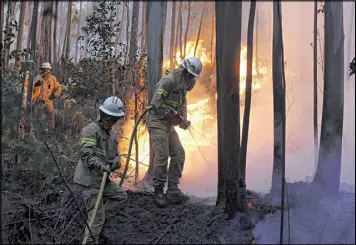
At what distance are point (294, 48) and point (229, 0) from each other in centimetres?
707

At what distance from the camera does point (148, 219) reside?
17.6ft

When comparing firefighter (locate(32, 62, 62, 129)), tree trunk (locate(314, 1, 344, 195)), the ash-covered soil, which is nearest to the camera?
the ash-covered soil

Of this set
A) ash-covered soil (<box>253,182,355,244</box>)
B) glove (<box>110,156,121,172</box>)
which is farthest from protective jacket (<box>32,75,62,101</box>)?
ash-covered soil (<box>253,182,355,244</box>)

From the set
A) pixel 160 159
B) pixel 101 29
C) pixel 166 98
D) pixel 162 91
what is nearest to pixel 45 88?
pixel 101 29

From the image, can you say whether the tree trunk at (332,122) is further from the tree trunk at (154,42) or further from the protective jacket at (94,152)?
the tree trunk at (154,42)

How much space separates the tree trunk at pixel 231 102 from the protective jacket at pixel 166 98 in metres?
1.10

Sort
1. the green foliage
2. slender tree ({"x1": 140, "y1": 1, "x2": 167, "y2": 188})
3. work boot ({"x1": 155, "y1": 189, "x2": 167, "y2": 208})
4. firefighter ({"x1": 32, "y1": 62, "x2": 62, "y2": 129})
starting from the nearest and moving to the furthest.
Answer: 1. work boot ({"x1": 155, "y1": 189, "x2": 167, "y2": 208})
2. slender tree ({"x1": 140, "y1": 1, "x2": 167, "y2": 188})
3. the green foliage
4. firefighter ({"x1": 32, "y1": 62, "x2": 62, "y2": 129})

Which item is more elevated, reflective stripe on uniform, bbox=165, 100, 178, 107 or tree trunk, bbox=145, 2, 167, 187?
tree trunk, bbox=145, 2, 167, 187

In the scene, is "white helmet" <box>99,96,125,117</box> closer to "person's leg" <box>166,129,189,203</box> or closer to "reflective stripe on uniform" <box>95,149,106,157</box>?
"reflective stripe on uniform" <box>95,149,106,157</box>

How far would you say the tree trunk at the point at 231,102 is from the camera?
4570mm

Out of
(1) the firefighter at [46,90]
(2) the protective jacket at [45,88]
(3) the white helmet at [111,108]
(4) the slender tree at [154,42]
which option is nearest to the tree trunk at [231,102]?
(3) the white helmet at [111,108]

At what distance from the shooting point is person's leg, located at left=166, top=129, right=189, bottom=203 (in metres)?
5.85

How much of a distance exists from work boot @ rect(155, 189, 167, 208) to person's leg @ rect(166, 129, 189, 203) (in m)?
0.11

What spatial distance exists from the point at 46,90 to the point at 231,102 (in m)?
6.93
